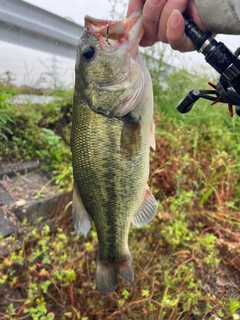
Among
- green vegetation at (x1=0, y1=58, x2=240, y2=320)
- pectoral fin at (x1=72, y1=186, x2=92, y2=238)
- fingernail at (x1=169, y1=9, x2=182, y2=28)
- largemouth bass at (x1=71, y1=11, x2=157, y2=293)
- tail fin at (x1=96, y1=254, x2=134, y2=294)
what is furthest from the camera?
green vegetation at (x1=0, y1=58, x2=240, y2=320)

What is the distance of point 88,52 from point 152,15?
300 millimetres

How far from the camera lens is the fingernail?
1149mm

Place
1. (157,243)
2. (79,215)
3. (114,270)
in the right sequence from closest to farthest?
(79,215) < (114,270) < (157,243)

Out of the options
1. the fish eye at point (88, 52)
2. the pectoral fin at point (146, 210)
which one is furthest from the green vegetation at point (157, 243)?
the fish eye at point (88, 52)

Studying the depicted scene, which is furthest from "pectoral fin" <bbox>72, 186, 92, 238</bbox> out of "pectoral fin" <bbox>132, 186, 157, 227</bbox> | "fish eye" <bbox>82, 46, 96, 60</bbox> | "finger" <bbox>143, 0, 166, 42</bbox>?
"finger" <bbox>143, 0, 166, 42</bbox>

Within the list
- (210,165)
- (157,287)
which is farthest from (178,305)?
(210,165)

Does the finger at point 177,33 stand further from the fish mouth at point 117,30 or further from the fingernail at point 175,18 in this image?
the fish mouth at point 117,30

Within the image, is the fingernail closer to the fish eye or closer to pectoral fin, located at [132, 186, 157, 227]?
the fish eye

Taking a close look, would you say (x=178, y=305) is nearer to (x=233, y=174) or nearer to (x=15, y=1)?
(x=233, y=174)

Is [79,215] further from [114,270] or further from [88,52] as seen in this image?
[88,52]

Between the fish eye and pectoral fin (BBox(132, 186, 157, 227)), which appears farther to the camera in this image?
pectoral fin (BBox(132, 186, 157, 227))

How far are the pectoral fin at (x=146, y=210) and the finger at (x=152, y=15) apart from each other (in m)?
0.73

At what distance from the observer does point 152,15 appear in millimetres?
1255

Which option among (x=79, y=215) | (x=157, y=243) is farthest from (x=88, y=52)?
(x=157, y=243)
